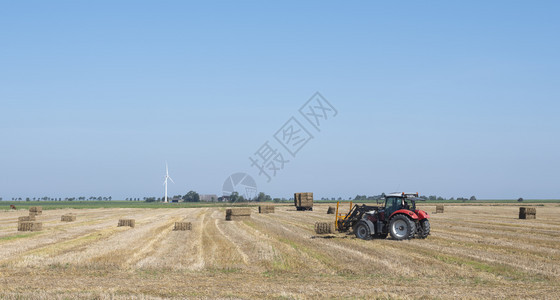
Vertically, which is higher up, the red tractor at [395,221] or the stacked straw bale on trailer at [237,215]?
the red tractor at [395,221]

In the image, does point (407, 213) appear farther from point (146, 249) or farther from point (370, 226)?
point (146, 249)

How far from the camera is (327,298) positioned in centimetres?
1109

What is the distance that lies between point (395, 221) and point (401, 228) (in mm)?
415

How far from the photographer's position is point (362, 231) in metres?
23.9

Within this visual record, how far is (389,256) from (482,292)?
5.83 metres

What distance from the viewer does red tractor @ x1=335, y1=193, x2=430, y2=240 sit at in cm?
2314

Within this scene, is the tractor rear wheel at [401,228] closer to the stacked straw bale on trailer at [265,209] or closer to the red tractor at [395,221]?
the red tractor at [395,221]

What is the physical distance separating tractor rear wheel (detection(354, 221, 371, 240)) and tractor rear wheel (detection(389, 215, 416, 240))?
1.03 m

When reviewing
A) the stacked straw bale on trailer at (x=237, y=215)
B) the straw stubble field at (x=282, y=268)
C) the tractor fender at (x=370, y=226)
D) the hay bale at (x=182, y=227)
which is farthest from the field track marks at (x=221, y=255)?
the stacked straw bale on trailer at (x=237, y=215)

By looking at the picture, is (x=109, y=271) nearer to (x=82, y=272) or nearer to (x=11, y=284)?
(x=82, y=272)

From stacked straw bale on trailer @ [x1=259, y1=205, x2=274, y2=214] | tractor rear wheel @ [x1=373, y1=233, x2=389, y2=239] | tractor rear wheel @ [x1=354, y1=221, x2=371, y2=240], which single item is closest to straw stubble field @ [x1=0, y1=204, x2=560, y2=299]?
tractor rear wheel @ [x1=354, y1=221, x2=371, y2=240]

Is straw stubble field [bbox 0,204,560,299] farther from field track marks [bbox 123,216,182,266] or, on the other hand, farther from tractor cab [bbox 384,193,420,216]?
tractor cab [bbox 384,193,420,216]

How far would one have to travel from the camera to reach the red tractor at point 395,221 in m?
23.1

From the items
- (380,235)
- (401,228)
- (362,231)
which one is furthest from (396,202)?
(362,231)
